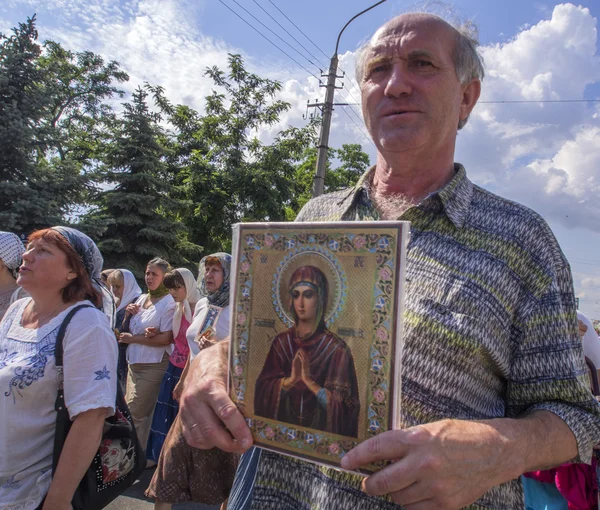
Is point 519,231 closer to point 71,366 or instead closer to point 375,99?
point 375,99

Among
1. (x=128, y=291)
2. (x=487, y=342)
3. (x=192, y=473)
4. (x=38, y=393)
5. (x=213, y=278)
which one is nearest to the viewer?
(x=487, y=342)

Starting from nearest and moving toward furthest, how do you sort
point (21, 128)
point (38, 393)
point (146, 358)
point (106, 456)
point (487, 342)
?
1. point (487, 342)
2. point (38, 393)
3. point (106, 456)
4. point (146, 358)
5. point (21, 128)

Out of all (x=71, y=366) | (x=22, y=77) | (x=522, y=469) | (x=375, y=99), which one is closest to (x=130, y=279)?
(x=71, y=366)

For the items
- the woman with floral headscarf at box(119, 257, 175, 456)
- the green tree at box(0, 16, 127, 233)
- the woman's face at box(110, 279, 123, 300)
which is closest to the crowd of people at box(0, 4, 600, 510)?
the woman with floral headscarf at box(119, 257, 175, 456)

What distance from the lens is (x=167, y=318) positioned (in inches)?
218

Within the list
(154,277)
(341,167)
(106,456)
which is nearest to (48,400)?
(106,456)

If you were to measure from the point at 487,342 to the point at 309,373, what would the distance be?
415 mm

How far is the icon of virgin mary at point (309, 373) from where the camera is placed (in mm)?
902

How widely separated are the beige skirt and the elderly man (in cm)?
184

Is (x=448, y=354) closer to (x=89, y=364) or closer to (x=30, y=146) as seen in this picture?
(x=89, y=364)

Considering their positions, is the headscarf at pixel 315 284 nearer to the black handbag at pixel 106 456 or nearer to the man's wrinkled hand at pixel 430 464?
the man's wrinkled hand at pixel 430 464

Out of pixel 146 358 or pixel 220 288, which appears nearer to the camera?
pixel 220 288

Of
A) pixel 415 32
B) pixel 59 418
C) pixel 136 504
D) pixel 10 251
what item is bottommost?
pixel 136 504

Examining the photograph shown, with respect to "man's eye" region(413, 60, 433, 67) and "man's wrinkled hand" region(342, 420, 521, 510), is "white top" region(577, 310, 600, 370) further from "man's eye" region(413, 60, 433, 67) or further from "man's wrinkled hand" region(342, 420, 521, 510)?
"man's wrinkled hand" region(342, 420, 521, 510)
